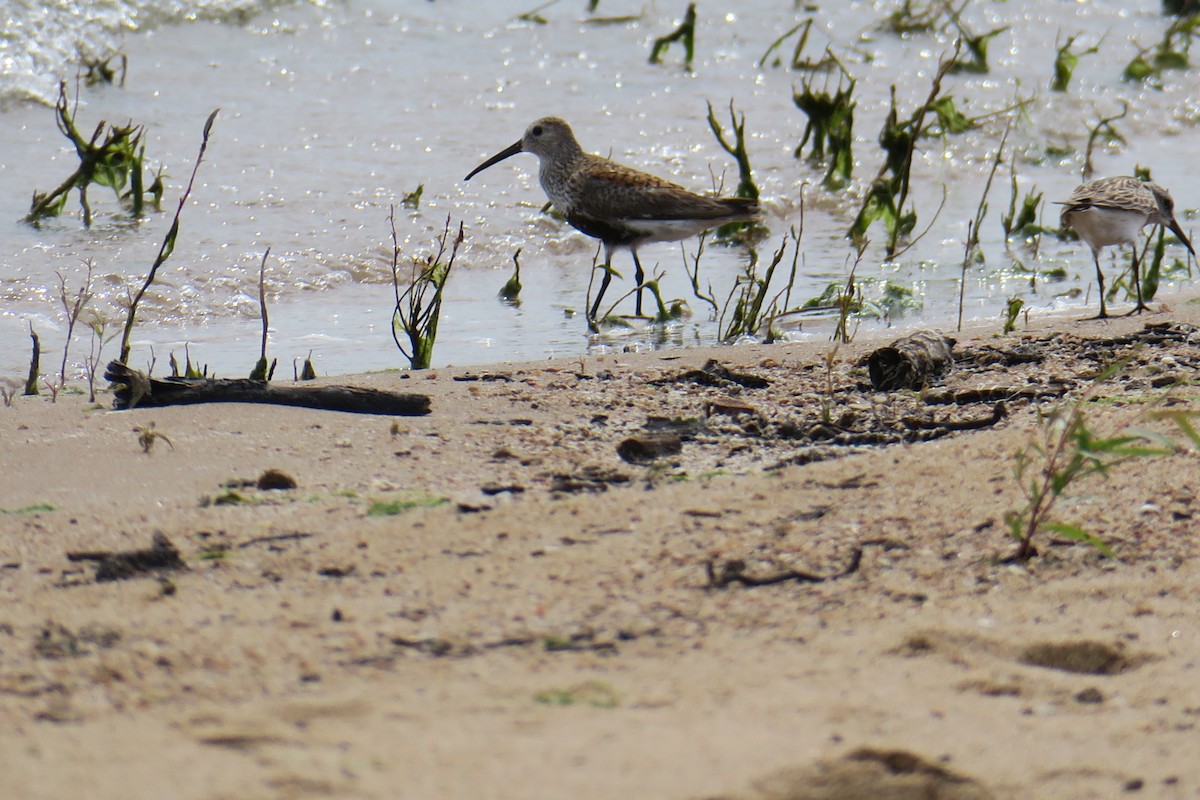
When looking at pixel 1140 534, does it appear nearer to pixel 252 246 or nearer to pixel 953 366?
pixel 953 366

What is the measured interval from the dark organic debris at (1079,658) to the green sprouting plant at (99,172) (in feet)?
17.3

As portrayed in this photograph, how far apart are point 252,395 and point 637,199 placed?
3.74 m

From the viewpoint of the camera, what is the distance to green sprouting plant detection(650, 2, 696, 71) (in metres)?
10.6

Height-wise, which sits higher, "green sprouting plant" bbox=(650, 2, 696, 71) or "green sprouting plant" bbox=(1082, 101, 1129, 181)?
"green sprouting plant" bbox=(650, 2, 696, 71)

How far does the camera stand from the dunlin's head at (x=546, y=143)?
26.7 feet

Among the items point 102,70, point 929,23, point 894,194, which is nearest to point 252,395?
point 894,194

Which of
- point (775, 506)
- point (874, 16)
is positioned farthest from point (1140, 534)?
point (874, 16)

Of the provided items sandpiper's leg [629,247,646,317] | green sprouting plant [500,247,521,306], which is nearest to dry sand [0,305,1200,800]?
sandpiper's leg [629,247,646,317]

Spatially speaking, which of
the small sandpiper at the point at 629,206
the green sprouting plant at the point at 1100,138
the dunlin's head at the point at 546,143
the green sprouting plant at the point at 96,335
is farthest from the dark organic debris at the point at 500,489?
the green sprouting plant at the point at 1100,138

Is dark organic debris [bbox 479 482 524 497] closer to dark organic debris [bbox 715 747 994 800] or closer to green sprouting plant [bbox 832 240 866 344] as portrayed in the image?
dark organic debris [bbox 715 747 994 800]

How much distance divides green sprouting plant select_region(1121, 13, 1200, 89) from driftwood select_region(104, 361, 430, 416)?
937 cm

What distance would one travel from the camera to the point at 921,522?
2.90 m

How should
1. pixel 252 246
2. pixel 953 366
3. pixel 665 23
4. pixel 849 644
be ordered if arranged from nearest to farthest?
pixel 849 644, pixel 953 366, pixel 252 246, pixel 665 23

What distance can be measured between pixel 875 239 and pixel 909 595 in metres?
5.63
